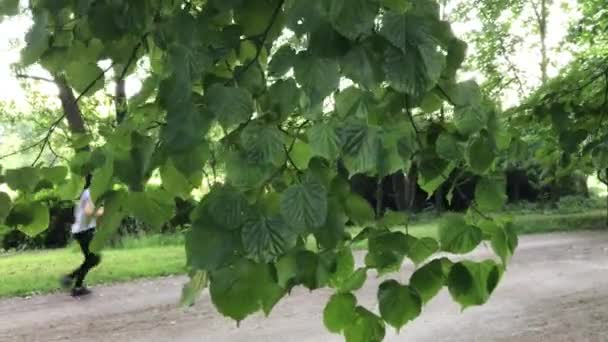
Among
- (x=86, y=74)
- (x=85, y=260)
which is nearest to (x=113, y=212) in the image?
(x=86, y=74)

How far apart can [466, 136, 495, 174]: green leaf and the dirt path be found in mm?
5016

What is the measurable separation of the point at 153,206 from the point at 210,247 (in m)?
0.42

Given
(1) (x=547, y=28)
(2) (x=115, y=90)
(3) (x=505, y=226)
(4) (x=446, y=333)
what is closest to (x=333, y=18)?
(3) (x=505, y=226)

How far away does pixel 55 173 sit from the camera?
173 centimetres

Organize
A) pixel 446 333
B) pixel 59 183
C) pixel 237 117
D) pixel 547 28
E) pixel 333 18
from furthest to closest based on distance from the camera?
pixel 547 28, pixel 446 333, pixel 59 183, pixel 237 117, pixel 333 18

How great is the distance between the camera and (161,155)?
1494 millimetres

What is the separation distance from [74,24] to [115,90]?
419 mm

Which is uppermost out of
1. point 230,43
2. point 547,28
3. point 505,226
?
point 547,28

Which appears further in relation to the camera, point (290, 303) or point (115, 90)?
point (290, 303)

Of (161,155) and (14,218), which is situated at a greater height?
(161,155)

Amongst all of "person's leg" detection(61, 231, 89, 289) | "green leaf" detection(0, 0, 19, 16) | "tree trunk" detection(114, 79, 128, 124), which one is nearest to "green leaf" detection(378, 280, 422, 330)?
"tree trunk" detection(114, 79, 128, 124)

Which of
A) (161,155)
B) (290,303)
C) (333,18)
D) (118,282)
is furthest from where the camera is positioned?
(118,282)

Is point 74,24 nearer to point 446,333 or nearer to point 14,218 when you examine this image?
point 14,218

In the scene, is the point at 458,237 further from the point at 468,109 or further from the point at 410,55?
the point at 410,55
